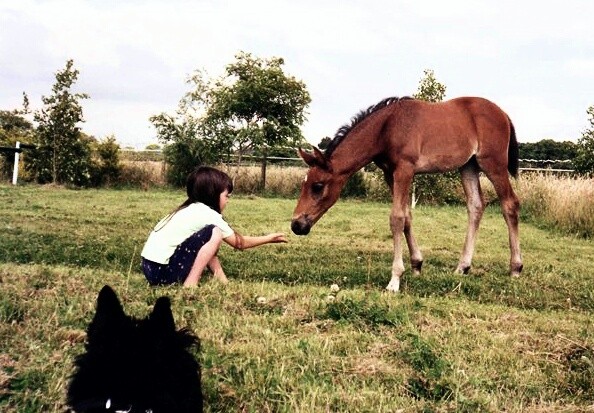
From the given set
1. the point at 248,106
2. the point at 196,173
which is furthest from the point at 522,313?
the point at 248,106

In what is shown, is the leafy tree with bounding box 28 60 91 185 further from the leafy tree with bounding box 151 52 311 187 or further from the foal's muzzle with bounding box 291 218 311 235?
the foal's muzzle with bounding box 291 218 311 235

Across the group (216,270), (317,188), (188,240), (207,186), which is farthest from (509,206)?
(188,240)

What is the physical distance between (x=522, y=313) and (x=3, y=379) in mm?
4246

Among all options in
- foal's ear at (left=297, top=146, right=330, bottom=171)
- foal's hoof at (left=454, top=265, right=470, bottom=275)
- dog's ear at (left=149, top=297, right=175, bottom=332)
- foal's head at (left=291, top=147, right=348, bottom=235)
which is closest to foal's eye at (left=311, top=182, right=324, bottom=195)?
foal's head at (left=291, top=147, right=348, bottom=235)

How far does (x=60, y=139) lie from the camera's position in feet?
89.5

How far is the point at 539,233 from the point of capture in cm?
1541

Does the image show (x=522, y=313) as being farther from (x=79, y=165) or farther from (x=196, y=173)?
(x=79, y=165)

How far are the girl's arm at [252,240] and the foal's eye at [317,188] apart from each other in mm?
1584

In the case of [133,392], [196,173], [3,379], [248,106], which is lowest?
[3,379]

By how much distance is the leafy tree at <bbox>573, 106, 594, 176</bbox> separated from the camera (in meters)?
21.7

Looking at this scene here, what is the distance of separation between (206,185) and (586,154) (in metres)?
19.5

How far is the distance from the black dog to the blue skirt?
3137 millimetres

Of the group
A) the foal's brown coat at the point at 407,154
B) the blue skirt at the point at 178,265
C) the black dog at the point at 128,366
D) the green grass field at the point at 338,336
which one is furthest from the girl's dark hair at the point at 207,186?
the black dog at the point at 128,366

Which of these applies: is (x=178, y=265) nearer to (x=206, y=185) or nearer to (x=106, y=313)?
(x=206, y=185)
